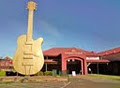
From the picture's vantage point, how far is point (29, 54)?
60.8 ft

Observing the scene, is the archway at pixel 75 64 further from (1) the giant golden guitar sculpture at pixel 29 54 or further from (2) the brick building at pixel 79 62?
(1) the giant golden guitar sculpture at pixel 29 54

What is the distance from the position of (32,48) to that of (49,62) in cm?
2685

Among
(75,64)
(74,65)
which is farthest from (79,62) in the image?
(74,65)

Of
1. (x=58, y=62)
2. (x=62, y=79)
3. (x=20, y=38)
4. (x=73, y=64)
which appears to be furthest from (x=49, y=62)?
(x=20, y=38)

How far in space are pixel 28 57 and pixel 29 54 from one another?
0.27 meters

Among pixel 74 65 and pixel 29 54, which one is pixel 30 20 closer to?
pixel 29 54


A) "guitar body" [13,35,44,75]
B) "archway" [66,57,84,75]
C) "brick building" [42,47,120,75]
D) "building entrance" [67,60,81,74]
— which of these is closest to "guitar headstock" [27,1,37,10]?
"guitar body" [13,35,44,75]

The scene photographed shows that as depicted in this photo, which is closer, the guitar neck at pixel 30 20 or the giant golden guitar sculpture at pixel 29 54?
the giant golden guitar sculpture at pixel 29 54

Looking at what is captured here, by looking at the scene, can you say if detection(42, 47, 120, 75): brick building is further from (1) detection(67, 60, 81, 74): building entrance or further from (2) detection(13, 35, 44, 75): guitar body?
(2) detection(13, 35, 44, 75): guitar body

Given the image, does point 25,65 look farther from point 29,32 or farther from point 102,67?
point 102,67

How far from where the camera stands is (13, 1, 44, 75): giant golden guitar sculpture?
18.3 metres

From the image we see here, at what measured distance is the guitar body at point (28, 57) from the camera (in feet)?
60.1

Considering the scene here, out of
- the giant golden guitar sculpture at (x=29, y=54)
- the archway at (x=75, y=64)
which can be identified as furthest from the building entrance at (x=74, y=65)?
the giant golden guitar sculpture at (x=29, y=54)

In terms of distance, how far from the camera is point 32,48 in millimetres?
18844
